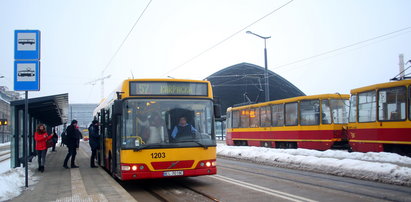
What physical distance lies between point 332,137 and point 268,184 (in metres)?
11.1

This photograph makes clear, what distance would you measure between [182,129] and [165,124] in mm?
461

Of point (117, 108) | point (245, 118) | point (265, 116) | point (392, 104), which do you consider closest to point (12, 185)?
point (117, 108)

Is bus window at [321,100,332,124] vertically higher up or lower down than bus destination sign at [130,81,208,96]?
lower down

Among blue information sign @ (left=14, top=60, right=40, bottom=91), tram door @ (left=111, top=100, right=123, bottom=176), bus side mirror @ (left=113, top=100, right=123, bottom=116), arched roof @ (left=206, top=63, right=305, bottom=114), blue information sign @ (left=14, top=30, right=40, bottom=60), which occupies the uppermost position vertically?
arched roof @ (left=206, top=63, right=305, bottom=114)

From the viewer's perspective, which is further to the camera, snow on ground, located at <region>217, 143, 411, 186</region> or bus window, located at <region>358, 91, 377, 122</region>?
bus window, located at <region>358, 91, 377, 122</region>

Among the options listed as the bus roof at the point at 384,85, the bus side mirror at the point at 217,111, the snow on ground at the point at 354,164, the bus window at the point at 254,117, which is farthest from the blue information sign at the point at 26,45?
the bus window at the point at 254,117

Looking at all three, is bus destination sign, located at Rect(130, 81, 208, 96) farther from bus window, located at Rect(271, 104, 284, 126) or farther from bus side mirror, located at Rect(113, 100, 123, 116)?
bus window, located at Rect(271, 104, 284, 126)

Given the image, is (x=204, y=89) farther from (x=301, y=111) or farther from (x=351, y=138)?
(x=301, y=111)

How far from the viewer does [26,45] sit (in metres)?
10.1

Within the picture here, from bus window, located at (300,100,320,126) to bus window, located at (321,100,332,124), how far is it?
9.1 inches

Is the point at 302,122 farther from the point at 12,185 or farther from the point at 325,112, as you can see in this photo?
the point at 12,185

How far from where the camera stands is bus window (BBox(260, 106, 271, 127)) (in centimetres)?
2583

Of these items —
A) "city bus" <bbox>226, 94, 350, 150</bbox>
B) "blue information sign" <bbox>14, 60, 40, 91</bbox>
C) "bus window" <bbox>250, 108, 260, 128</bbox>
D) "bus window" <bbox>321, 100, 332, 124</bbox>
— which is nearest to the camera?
"blue information sign" <bbox>14, 60, 40, 91</bbox>

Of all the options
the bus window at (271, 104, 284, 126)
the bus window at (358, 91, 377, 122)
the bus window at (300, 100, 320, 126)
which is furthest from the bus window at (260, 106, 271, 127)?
the bus window at (358, 91, 377, 122)
